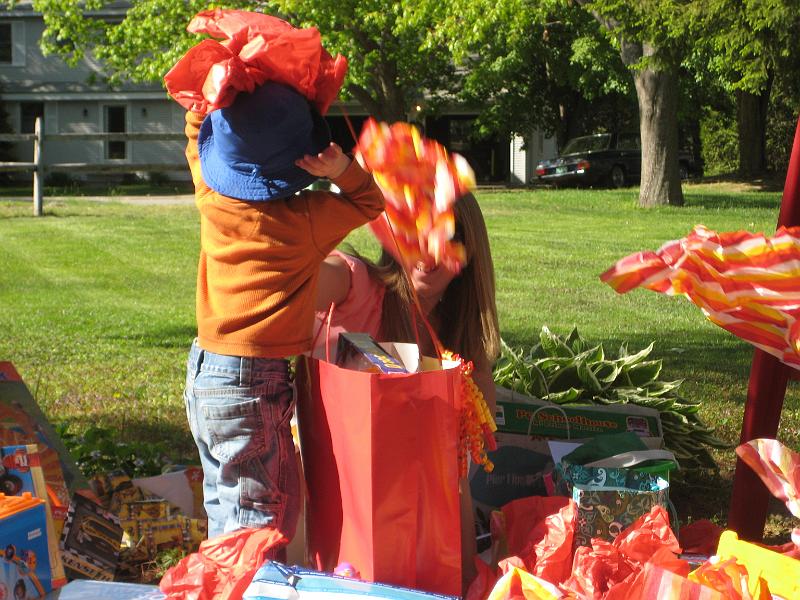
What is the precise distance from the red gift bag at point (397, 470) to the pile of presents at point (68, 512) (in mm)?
701

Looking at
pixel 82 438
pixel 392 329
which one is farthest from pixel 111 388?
pixel 392 329

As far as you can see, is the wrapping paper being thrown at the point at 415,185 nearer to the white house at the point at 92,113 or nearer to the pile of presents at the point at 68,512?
the pile of presents at the point at 68,512

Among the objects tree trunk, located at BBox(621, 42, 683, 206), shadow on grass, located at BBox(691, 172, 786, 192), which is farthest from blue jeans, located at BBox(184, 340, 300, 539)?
shadow on grass, located at BBox(691, 172, 786, 192)

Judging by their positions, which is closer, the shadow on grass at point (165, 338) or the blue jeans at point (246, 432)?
the blue jeans at point (246, 432)

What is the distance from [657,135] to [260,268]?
15.6 m

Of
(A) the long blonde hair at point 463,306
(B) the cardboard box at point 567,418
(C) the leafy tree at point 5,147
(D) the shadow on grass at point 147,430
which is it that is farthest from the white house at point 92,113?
(A) the long blonde hair at point 463,306

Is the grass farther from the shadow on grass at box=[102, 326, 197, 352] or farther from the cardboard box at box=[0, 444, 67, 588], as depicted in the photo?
the cardboard box at box=[0, 444, 67, 588]

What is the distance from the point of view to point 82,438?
4.30 m

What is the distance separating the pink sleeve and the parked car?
20.9m

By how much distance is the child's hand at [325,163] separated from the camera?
8.14 feet

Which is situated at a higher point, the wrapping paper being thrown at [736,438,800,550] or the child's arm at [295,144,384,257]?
the child's arm at [295,144,384,257]

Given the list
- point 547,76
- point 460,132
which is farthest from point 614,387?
point 460,132

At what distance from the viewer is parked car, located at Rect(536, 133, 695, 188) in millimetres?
23516

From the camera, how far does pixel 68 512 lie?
9.99 feet
